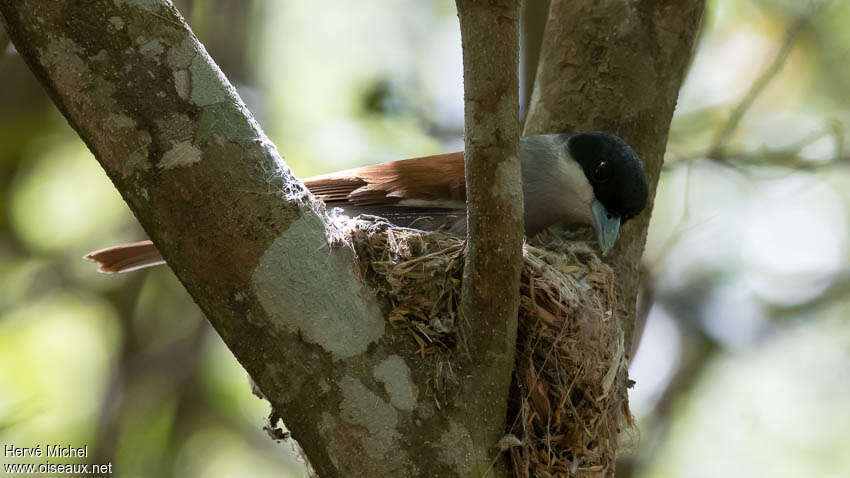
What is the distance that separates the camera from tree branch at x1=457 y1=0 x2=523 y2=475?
1918 millimetres

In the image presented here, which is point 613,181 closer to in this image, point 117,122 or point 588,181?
point 588,181

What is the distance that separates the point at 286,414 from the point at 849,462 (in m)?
5.67

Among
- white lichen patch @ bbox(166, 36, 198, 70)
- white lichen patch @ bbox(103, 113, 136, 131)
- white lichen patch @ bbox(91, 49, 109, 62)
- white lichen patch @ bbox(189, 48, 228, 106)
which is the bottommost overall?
white lichen patch @ bbox(103, 113, 136, 131)

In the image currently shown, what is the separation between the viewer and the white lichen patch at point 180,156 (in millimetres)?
2053

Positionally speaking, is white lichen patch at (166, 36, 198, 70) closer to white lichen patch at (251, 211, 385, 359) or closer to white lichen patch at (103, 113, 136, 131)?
white lichen patch at (103, 113, 136, 131)

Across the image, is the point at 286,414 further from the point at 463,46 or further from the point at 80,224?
the point at 80,224

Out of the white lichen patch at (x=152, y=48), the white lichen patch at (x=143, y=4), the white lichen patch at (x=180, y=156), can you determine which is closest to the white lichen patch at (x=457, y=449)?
the white lichen patch at (x=180, y=156)

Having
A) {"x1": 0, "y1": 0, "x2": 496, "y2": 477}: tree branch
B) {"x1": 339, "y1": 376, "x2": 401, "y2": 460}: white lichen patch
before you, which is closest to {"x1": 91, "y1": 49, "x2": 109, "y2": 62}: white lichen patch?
{"x1": 0, "y1": 0, "x2": 496, "y2": 477}: tree branch

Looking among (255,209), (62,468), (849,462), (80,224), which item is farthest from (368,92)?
(849,462)

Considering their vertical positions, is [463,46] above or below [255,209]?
above

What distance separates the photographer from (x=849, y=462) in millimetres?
6332

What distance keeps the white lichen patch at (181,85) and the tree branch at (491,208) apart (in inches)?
27.6

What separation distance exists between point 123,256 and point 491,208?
220 centimetres

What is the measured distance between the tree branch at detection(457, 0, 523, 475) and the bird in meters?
1.34
